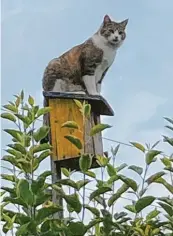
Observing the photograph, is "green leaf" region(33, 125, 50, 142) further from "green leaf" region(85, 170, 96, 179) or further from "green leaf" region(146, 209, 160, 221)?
"green leaf" region(146, 209, 160, 221)

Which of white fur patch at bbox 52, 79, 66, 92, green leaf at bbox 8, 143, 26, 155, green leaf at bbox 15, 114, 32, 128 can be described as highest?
white fur patch at bbox 52, 79, 66, 92

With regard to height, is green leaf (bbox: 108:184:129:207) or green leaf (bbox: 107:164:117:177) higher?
green leaf (bbox: 107:164:117:177)

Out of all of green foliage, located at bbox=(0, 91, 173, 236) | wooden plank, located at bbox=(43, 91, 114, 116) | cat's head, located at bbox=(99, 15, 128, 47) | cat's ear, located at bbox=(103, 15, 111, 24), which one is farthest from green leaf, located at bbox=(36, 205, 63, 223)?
cat's ear, located at bbox=(103, 15, 111, 24)

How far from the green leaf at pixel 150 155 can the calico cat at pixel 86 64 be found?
1.49m

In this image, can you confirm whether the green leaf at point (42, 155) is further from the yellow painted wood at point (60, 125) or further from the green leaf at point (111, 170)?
the yellow painted wood at point (60, 125)

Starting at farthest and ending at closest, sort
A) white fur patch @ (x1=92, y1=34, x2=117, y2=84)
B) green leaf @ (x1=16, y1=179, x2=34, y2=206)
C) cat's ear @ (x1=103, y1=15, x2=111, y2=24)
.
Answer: cat's ear @ (x1=103, y1=15, x2=111, y2=24) < white fur patch @ (x1=92, y1=34, x2=117, y2=84) < green leaf @ (x1=16, y1=179, x2=34, y2=206)

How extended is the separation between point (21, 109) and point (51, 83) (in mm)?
1544

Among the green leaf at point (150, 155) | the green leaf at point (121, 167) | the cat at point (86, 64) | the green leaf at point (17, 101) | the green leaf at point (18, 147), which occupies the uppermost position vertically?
the cat at point (86, 64)

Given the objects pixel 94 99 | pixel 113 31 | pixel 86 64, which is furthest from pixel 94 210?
pixel 113 31

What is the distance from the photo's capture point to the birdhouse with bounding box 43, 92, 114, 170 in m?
2.14

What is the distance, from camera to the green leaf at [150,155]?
1.12 m

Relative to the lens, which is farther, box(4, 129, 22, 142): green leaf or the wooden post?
the wooden post

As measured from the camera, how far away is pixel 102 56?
3082 millimetres

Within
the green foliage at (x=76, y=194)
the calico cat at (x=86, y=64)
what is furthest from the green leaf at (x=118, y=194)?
the calico cat at (x=86, y=64)
